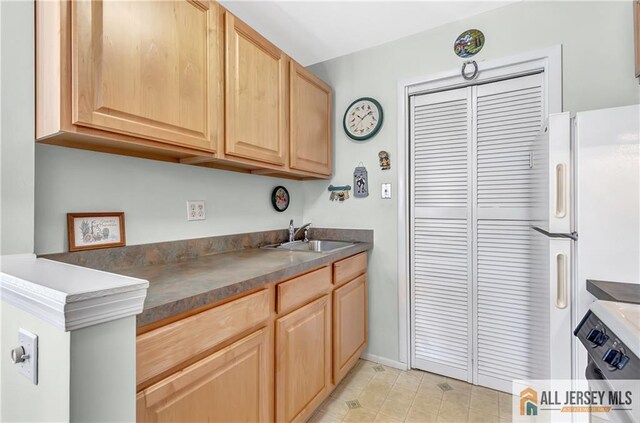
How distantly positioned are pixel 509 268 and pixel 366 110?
151 centimetres

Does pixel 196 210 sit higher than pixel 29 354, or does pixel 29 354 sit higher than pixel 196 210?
pixel 196 210

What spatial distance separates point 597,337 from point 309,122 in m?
1.87

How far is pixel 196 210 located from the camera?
1.76 meters

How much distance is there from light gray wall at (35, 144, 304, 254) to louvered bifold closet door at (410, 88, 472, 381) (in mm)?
1186

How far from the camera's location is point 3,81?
3.28 ft

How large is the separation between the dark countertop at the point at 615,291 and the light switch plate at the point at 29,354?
5.52 ft

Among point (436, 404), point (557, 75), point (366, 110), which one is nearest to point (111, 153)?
point (366, 110)

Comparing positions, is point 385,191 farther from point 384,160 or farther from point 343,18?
point 343,18

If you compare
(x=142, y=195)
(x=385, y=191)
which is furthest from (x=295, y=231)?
(x=142, y=195)

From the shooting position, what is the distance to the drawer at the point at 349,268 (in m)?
1.90

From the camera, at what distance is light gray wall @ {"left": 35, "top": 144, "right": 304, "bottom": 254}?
3.91ft

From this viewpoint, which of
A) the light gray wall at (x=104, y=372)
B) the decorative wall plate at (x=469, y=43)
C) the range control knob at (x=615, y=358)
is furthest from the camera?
the decorative wall plate at (x=469, y=43)

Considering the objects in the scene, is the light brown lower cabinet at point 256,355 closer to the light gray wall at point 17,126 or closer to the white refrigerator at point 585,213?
the light gray wall at point 17,126

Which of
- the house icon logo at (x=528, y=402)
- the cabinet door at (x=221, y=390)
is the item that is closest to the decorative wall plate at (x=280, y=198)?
the cabinet door at (x=221, y=390)
